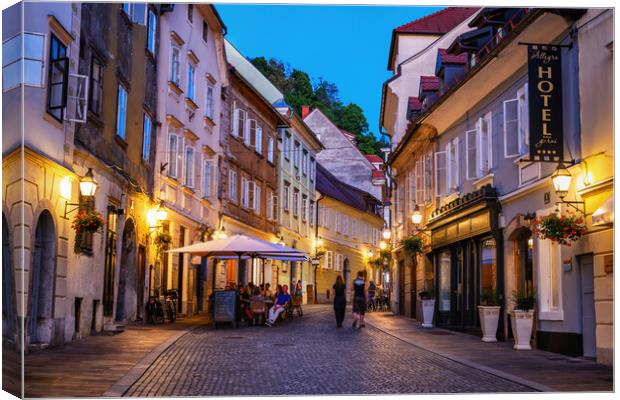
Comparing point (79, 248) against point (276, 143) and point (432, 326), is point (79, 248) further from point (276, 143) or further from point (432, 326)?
point (276, 143)

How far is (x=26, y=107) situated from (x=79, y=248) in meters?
4.13

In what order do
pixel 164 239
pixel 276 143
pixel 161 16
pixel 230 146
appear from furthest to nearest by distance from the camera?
1. pixel 276 143
2. pixel 230 146
3. pixel 161 16
4. pixel 164 239

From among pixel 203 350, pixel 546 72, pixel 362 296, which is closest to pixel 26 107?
pixel 203 350

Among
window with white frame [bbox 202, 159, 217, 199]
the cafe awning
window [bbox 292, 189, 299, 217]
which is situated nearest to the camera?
the cafe awning

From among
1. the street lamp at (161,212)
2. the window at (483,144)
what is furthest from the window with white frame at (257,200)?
the window at (483,144)

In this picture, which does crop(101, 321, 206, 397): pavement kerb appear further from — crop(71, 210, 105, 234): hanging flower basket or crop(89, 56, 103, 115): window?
crop(89, 56, 103, 115): window

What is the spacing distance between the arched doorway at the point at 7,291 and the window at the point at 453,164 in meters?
13.4

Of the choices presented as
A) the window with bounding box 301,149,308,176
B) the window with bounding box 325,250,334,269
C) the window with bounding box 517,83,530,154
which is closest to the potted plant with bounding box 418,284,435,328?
the window with bounding box 517,83,530,154

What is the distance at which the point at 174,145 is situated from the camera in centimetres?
2328

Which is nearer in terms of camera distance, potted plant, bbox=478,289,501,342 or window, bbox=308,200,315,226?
potted plant, bbox=478,289,501,342

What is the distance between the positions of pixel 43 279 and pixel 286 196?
20.6m

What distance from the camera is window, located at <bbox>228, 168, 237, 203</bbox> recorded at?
2932 centimetres

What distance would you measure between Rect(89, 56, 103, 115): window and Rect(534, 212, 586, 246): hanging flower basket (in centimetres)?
814

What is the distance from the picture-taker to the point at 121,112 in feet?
60.0
